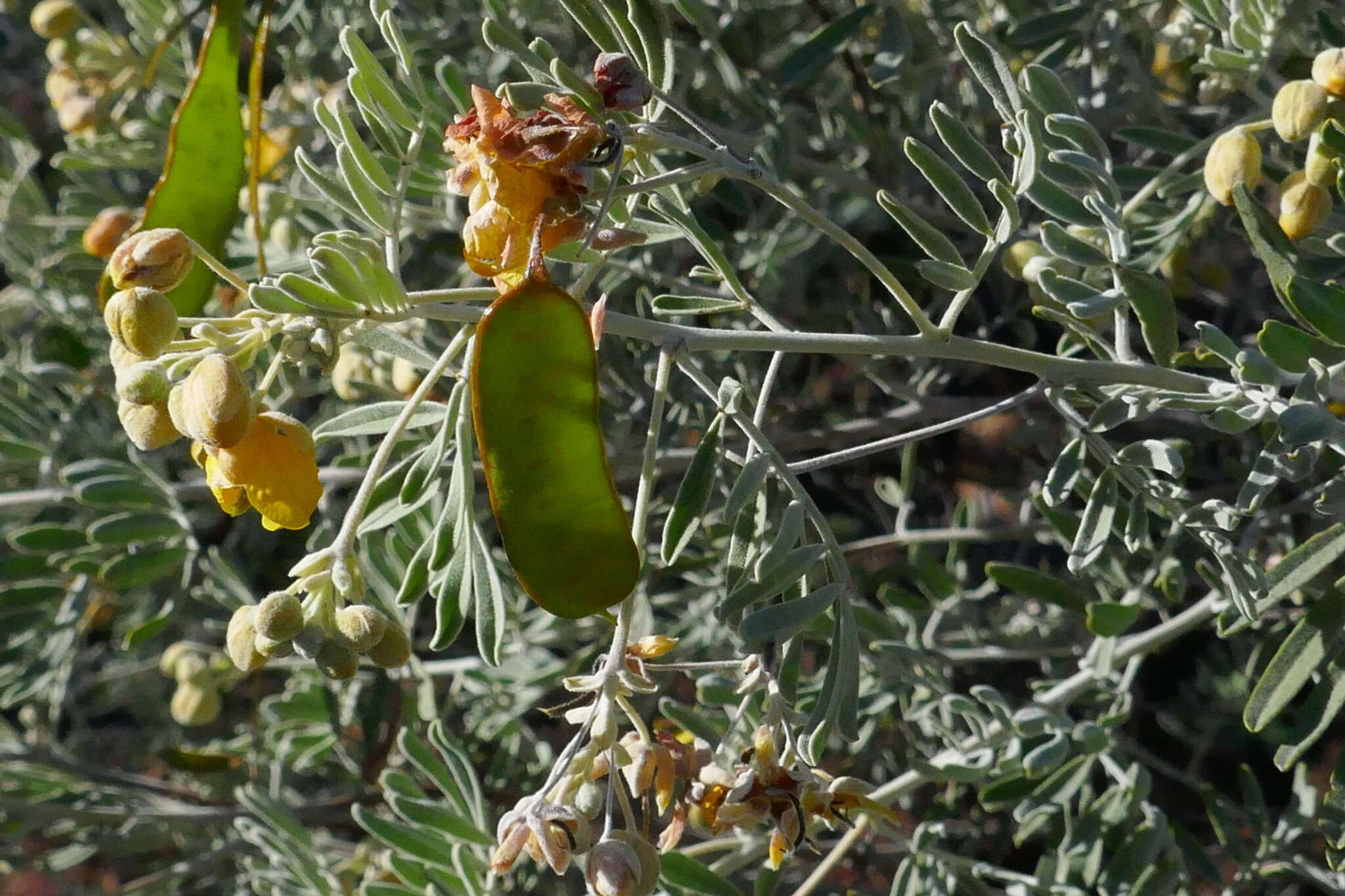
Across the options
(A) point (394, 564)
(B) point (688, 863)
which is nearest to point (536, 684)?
(A) point (394, 564)

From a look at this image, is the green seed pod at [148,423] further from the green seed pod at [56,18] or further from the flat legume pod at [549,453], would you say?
the green seed pod at [56,18]

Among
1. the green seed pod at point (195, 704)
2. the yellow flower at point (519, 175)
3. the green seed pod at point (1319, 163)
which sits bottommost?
the green seed pod at point (195, 704)

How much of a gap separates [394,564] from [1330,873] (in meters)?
0.99

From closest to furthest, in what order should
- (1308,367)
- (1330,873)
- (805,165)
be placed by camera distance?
1. (1308,367)
2. (1330,873)
3. (805,165)

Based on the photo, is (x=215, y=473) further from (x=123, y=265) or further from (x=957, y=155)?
(x=957, y=155)

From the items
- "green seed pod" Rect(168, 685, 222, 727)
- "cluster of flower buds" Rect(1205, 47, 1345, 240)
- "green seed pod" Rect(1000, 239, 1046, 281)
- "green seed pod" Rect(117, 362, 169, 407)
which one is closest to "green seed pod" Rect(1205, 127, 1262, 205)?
"cluster of flower buds" Rect(1205, 47, 1345, 240)

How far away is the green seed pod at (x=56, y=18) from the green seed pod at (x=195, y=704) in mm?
834

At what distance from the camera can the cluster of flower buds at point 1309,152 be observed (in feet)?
2.98

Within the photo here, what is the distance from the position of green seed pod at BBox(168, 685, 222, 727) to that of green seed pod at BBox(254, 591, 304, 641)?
85 centimetres

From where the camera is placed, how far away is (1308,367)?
2.87ft

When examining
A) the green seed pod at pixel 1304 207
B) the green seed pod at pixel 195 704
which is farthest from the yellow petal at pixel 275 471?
the green seed pod at pixel 195 704

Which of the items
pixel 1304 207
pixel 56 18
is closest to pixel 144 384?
pixel 1304 207

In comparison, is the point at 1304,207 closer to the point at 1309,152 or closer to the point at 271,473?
the point at 1309,152

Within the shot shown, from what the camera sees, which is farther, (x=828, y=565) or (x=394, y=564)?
(x=394, y=564)
